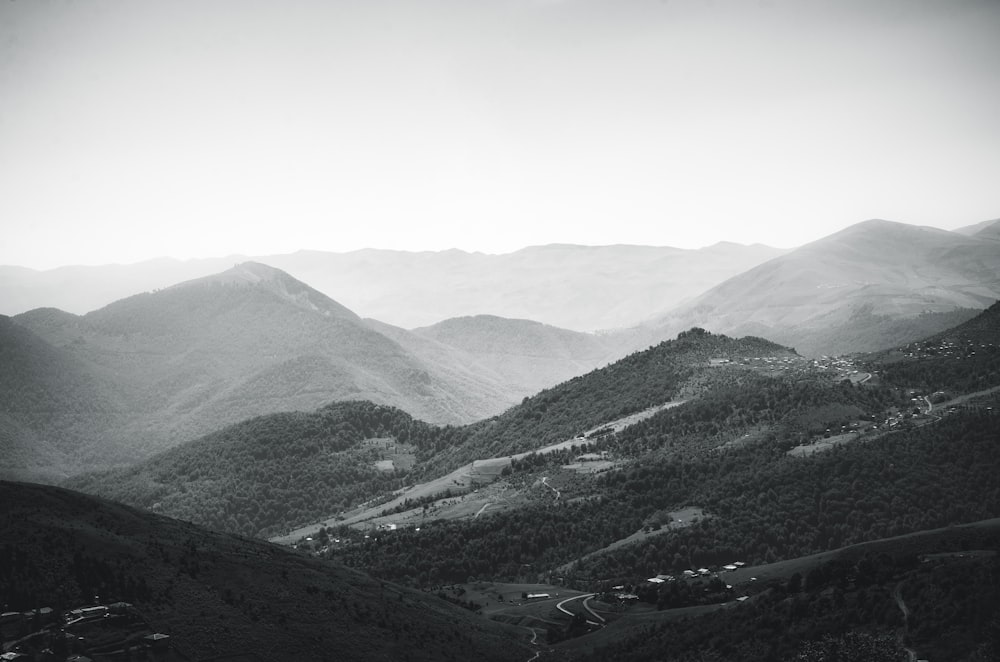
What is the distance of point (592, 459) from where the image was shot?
533 ft

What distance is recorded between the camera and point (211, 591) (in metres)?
75.9

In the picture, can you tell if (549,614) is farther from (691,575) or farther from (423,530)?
(423,530)

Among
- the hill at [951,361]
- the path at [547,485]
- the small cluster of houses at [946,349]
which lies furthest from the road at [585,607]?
the small cluster of houses at [946,349]

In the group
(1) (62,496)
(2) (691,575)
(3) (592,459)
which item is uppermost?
(1) (62,496)

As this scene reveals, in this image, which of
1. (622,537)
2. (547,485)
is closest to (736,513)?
(622,537)

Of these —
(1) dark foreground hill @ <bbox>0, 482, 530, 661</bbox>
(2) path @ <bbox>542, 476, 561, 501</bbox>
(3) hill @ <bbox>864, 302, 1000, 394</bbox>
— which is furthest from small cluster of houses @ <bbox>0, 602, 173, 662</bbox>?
(3) hill @ <bbox>864, 302, 1000, 394</bbox>

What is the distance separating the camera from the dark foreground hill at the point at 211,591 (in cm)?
6800

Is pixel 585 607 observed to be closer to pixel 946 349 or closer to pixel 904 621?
pixel 904 621

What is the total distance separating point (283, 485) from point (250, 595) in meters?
121

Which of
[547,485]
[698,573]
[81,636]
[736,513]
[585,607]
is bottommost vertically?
[698,573]

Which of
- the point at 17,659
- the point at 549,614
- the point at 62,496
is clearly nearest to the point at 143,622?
the point at 17,659

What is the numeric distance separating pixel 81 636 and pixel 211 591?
50.7 ft

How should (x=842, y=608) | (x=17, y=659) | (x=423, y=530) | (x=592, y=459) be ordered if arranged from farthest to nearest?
(x=592, y=459) → (x=423, y=530) → (x=842, y=608) → (x=17, y=659)

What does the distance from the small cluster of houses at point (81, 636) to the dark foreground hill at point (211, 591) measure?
1.48m
